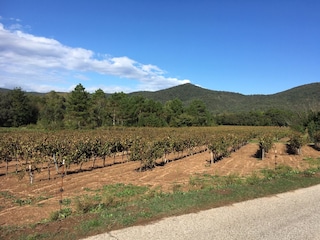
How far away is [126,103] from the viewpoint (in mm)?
76062

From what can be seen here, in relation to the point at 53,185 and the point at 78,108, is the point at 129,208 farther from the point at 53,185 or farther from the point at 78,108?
the point at 78,108

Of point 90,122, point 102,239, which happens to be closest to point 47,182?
point 102,239

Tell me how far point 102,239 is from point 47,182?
10736 mm

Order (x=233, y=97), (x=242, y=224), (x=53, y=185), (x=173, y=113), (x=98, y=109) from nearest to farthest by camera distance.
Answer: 1. (x=242, y=224)
2. (x=53, y=185)
3. (x=98, y=109)
4. (x=173, y=113)
5. (x=233, y=97)

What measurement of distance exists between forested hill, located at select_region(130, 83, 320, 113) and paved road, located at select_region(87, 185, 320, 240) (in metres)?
119

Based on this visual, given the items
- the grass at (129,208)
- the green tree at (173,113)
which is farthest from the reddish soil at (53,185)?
the green tree at (173,113)

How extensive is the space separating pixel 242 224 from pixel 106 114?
230 feet

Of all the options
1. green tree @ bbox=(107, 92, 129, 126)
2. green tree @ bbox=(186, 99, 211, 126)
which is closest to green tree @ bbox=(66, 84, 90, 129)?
green tree @ bbox=(107, 92, 129, 126)

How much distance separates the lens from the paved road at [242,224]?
5.39 m

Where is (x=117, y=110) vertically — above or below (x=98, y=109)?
below

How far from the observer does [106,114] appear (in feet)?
243

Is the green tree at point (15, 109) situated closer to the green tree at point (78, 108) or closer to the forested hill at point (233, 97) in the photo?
the green tree at point (78, 108)

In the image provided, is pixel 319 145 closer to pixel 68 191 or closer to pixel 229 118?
pixel 68 191

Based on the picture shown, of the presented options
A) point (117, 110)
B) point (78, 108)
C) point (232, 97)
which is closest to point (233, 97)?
point (232, 97)
